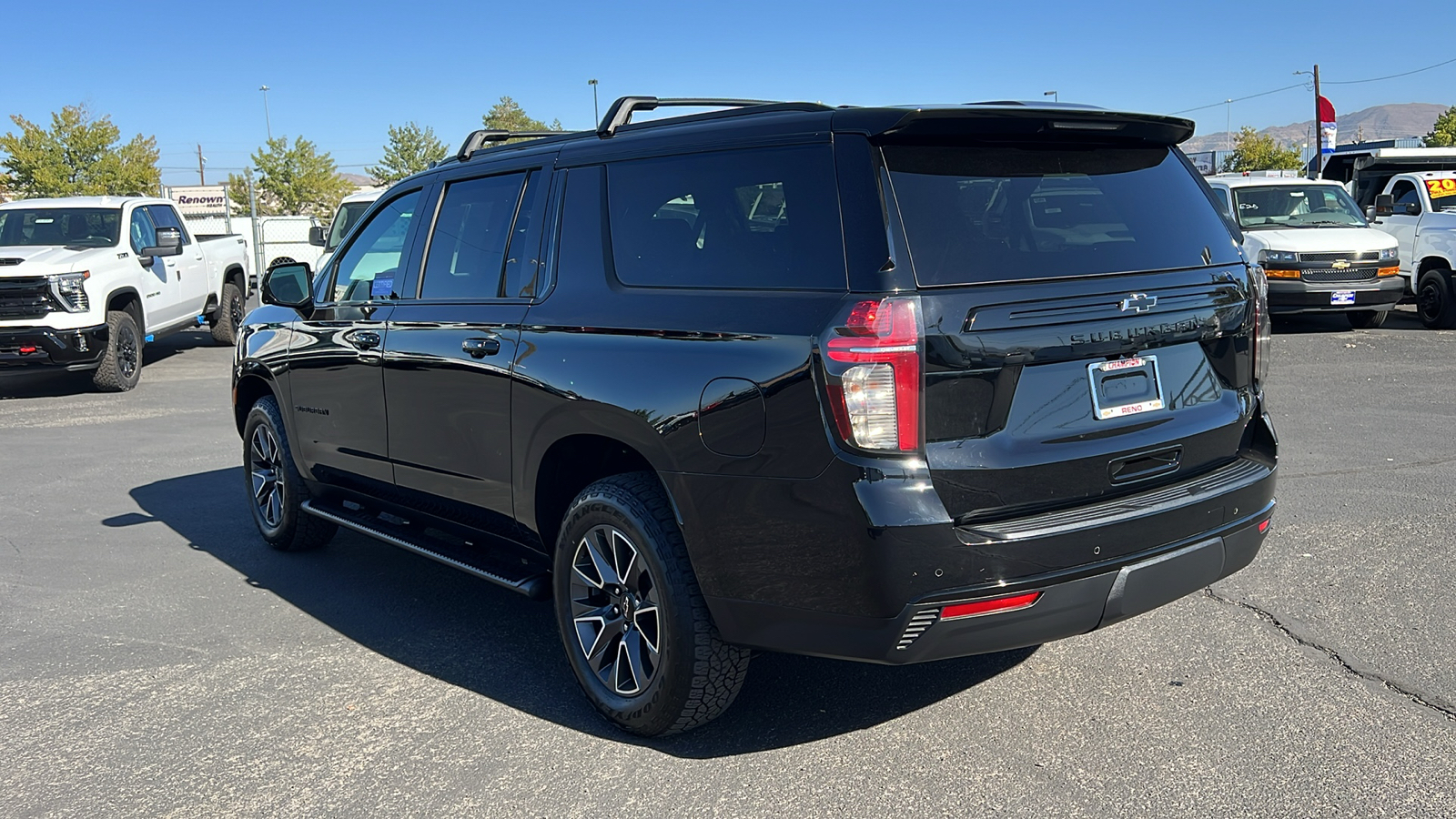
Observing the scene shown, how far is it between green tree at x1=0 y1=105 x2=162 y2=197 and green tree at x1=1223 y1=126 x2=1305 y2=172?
62593 millimetres

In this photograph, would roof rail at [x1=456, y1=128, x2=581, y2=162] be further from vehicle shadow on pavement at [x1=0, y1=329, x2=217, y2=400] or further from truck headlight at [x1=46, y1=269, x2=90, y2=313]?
vehicle shadow on pavement at [x1=0, y1=329, x2=217, y2=400]

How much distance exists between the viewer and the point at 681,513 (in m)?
3.51

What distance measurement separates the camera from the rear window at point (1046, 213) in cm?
325

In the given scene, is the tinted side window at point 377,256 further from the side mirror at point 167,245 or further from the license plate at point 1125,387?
the side mirror at point 167,245

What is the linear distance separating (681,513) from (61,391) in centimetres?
1211

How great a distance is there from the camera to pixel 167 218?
49.6ft

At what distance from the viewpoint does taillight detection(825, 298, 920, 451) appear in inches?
121

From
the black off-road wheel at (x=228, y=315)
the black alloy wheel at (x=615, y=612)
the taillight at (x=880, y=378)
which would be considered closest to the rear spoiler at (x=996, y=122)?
the taillight at (x=880, y=378)

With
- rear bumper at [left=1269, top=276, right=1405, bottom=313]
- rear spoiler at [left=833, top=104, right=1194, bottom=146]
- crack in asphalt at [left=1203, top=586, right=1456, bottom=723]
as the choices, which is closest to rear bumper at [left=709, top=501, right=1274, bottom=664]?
crack in asphalt at [left=1203, top=586, right=1456, bottom=723]

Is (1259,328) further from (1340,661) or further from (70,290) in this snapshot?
(70,290)

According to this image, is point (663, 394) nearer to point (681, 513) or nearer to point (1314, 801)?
point (681, 513)

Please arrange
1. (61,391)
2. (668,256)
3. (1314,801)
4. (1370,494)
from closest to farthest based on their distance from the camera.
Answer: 1. (1314,801)
2. (668,256)
3. (1370,494)
4. (61,391)

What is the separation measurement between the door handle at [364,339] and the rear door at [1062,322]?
8.70ft

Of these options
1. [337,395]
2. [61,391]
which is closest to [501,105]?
[61,391]
